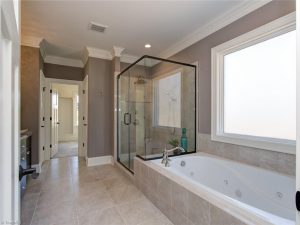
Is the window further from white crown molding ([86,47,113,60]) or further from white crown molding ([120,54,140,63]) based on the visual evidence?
white crown molding ([86,47,113,60])

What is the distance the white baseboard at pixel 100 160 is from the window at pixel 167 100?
4.55ft

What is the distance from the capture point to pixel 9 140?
1.84 feet

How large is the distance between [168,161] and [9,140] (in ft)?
6.28

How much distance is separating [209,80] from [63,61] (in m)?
3.59

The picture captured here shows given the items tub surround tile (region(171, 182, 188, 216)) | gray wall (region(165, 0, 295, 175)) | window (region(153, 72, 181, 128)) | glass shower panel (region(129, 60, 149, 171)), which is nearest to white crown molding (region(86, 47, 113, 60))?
glass shower panel (region(129, 60, 149, 171))

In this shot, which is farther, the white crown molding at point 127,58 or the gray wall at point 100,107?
the white crown molding at point 127,58

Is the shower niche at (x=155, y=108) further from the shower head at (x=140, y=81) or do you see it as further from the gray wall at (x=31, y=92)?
the gray wall at (x=31, y=92)

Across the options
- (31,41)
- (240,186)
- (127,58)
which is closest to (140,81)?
(127,58)

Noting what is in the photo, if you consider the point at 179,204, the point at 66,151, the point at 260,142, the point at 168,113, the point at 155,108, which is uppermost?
the point at 155,108

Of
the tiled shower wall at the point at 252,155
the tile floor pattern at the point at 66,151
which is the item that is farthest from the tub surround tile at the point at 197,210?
the tile floor pattern at the point at 66,151

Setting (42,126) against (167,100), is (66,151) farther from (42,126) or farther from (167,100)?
(167,100)

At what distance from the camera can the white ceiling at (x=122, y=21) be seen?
2154mm

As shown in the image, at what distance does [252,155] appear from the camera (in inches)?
80.0

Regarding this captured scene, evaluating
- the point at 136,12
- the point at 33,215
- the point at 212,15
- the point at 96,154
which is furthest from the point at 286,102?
the point at 96,154
